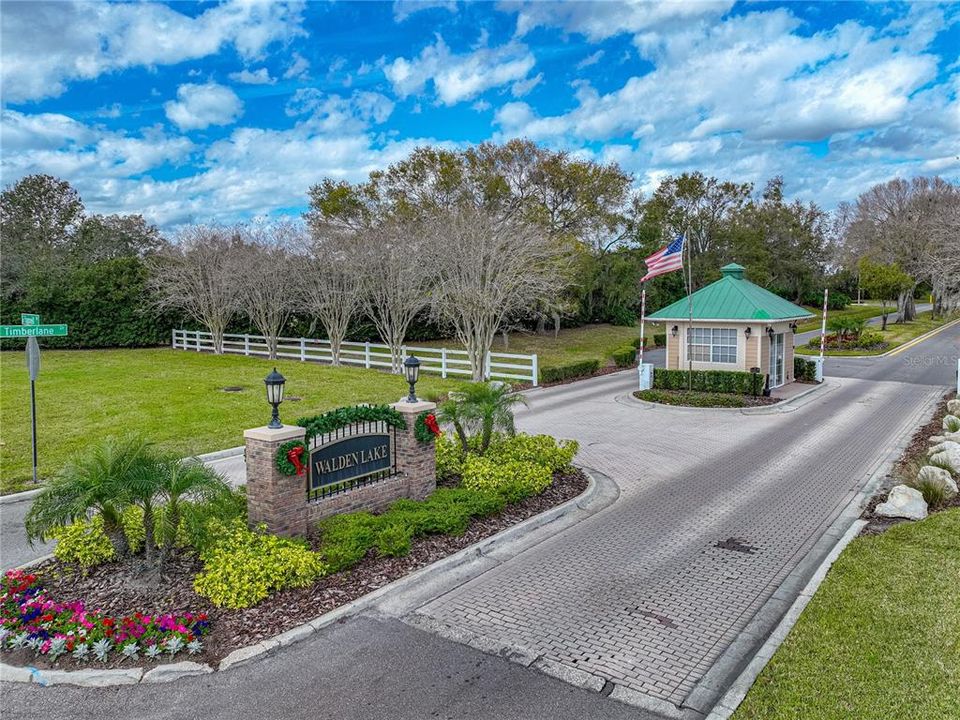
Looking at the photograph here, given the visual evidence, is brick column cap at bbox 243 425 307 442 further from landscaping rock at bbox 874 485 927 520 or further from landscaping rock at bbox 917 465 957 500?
landscaping rock at bbox 917 465 957 500

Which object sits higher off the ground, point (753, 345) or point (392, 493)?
point (753, 345)

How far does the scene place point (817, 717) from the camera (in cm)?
471

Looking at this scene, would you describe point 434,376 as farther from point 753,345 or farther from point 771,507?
point 771,507

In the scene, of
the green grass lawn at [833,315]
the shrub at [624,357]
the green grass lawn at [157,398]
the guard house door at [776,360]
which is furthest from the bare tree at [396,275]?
the green grass lawn at [833,315]

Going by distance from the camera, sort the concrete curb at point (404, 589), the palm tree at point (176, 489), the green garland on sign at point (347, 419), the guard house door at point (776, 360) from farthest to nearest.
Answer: the guard house door at point (776, 360), the green garland on sign at point (347, 419), the palm tree at point (176, 489), the concrete curb at point (404, 589)

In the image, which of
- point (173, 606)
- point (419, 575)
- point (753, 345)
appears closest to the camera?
point (173, 606)

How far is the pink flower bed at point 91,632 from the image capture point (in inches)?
226

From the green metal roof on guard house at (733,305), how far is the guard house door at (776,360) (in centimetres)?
82

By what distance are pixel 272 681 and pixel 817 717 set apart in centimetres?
424

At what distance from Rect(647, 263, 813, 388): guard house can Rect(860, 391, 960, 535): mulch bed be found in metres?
4.75

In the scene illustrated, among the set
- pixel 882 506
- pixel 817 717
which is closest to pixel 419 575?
pixel 817 717

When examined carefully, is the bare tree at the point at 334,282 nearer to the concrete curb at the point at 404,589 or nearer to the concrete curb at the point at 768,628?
the concrete curb at the point at 404,589

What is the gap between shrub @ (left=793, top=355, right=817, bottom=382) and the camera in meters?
23.4

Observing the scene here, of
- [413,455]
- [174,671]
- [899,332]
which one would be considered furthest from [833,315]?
[174,671]
